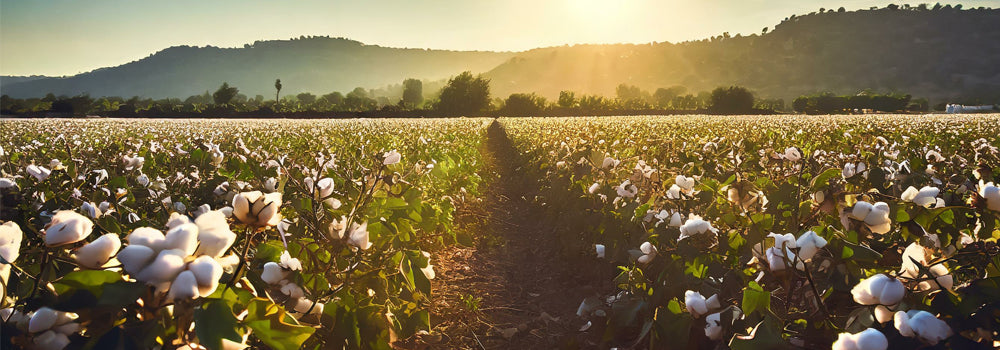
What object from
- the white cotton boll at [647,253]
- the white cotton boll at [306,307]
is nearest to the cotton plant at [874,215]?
the white cotton boll at [647,253]

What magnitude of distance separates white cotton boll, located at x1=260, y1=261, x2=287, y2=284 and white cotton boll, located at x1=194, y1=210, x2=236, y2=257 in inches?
31.7

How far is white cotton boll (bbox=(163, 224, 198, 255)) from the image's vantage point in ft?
3.76

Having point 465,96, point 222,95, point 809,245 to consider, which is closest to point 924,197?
point 809,245

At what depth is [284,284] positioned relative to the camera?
2084mm

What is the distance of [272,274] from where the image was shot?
6.67ft

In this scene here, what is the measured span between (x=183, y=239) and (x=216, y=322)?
0.68 ft

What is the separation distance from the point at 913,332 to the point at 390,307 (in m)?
2.52

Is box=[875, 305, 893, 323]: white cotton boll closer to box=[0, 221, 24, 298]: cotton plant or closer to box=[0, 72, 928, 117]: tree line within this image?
box=[0, 221, 24, 298]: cotton plant

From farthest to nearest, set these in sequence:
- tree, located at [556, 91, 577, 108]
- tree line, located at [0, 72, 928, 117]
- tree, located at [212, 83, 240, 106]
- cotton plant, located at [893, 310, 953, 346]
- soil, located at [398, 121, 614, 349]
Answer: tree, located at [212, 83, 240, 106] → tree, located at [556, 91, 577, 108] → tree line, located at [0, 72, 928, 117] → soil, located at [398, 121, 614, 349] → cotton plant, located at [893, 310, 953, 346]

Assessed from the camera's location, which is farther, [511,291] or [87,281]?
[511,291]

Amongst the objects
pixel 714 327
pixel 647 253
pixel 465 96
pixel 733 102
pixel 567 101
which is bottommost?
pixel 714 327

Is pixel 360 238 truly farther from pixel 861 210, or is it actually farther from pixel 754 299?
pixel 861 210

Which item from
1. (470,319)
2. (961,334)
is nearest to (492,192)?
(470,319)

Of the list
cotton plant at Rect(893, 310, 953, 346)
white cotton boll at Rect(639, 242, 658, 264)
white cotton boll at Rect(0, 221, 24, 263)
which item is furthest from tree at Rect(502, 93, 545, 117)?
white cotton boll at Rect(0, 221, 24, 263)
